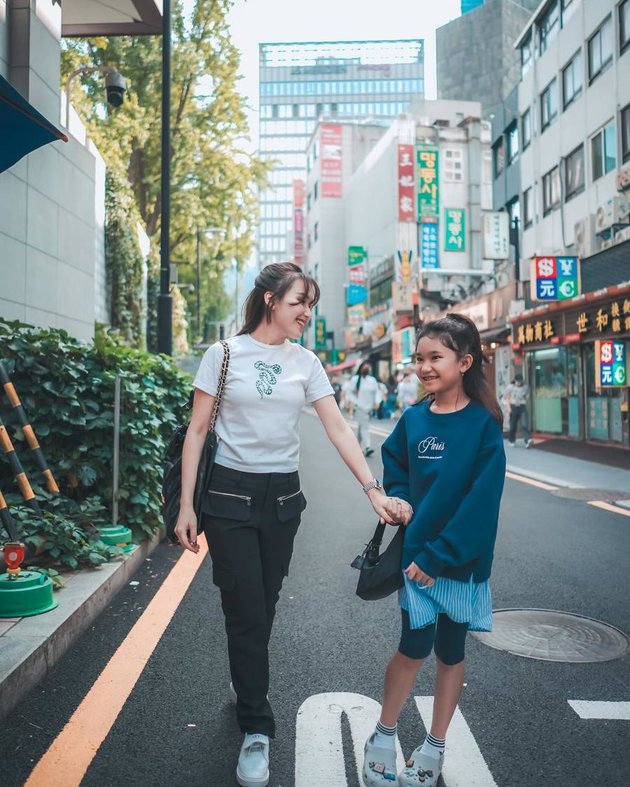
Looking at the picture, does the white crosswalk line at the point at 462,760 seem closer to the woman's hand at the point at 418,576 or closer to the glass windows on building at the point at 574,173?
the woman's hand at the point at 418,576

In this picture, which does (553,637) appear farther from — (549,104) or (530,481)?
(549,104)

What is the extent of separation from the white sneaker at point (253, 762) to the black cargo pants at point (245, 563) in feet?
0.15

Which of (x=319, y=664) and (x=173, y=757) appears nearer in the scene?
(x=173, y=757)

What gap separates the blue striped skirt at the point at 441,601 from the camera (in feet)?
8.61

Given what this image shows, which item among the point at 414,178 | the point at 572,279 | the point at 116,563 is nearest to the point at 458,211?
the point at 414,178

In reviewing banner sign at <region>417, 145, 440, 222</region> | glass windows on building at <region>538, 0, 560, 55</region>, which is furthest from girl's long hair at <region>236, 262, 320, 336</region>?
banner sign at <region>417, 145, 440, 222</region>

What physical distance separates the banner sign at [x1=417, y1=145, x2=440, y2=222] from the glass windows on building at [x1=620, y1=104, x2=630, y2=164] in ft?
73.0

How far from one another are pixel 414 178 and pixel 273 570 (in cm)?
4004

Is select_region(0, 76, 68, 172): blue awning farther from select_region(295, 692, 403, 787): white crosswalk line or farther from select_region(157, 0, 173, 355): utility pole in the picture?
select_region(157, 0, 173, 355): utility pole

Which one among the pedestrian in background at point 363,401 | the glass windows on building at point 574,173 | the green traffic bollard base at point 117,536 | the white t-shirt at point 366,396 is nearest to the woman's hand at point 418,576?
the green traffic bollard base at point 117,536

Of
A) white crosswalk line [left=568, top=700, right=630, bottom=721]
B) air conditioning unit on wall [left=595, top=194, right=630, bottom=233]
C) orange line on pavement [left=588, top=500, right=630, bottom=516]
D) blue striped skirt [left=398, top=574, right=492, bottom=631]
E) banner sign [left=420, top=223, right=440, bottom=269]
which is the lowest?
white crosswalk line [left=568, top=700, right=630, bottom=721]

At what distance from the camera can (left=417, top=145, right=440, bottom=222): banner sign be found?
40.2 metres

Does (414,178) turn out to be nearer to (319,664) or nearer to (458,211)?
(458,211)

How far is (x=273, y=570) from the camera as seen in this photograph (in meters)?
3.02
